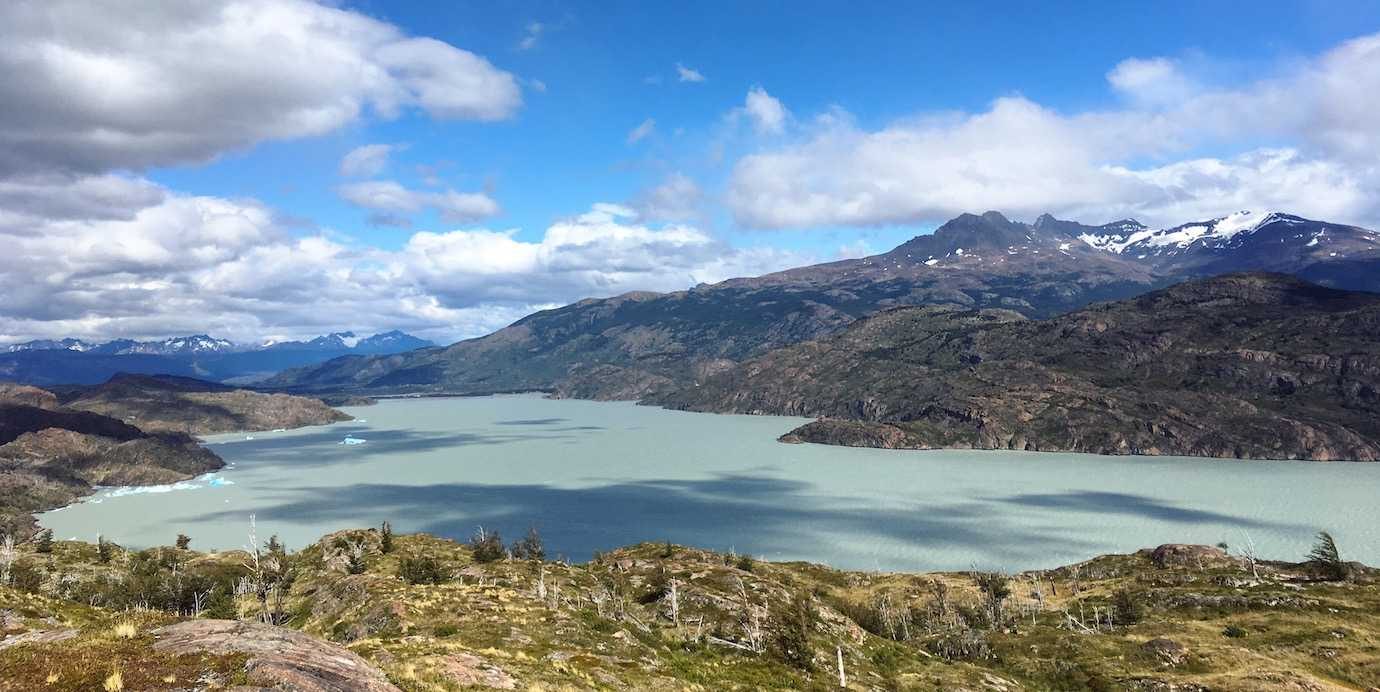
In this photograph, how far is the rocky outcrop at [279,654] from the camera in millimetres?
20594

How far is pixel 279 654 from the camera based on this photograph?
894 inches

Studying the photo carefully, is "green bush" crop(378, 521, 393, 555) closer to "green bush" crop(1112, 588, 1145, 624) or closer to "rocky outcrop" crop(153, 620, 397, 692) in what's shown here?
"rocky outcrop" crop(153, 620, 397, 692)

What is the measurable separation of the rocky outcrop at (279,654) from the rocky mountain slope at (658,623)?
109 mm

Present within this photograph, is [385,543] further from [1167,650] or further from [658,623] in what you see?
[1167,650]

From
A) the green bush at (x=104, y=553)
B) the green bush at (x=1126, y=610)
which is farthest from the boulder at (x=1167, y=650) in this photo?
the green bush at (x=104, y=553)

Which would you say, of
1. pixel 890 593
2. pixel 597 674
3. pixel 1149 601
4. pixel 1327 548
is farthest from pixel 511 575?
pixel 1327 548

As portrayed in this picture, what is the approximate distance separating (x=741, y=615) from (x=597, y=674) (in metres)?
47.6

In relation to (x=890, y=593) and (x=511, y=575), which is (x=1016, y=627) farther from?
(x=511, y=575)

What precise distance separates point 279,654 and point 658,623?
68707mm

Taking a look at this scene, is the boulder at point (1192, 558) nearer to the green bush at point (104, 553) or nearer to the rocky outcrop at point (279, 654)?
the rocky outcrop at point (279, 654)

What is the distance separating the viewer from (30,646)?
21.8 meters

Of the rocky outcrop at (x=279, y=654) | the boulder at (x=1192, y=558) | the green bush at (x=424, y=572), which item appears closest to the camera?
the rocky outcrop at (x=279, y=654)

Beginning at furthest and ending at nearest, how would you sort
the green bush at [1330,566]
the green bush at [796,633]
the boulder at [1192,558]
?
the boulder at [1192,558], the green bush at [1330,566], the green bush at [796,633]

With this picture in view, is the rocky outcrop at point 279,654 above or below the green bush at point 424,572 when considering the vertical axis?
above
